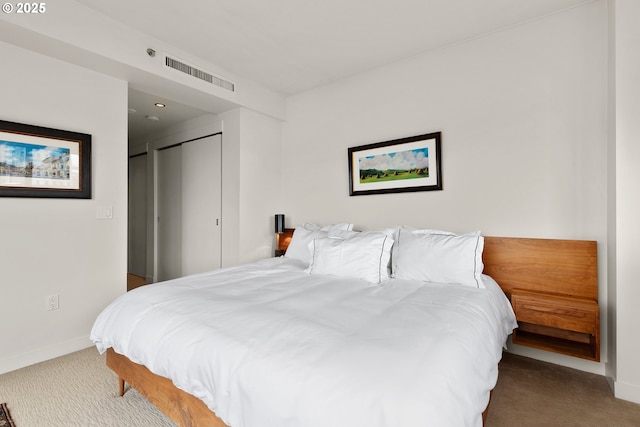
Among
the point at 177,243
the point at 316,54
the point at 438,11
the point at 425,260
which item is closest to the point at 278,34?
the point at 316,54

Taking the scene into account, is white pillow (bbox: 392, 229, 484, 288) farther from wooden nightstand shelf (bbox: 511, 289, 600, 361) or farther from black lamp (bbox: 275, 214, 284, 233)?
black lamp (bbox: 275, 214, 284, 233)

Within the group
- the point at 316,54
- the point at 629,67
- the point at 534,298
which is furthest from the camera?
the point at 316,54

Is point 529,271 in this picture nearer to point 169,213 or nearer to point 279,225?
point 279,225

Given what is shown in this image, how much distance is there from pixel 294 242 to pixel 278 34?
190cm

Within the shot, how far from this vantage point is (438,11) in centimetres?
238

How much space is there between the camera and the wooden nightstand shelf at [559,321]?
2.02 m

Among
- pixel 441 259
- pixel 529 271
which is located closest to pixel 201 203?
pixel 441 259

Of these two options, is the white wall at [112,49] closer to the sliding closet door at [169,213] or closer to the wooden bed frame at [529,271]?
the sliding closet door at [169,213]

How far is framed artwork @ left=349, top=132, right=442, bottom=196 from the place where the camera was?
291 centimetres

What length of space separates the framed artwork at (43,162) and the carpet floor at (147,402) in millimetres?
1362

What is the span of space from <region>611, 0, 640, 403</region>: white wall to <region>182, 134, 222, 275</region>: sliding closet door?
3.71 meters

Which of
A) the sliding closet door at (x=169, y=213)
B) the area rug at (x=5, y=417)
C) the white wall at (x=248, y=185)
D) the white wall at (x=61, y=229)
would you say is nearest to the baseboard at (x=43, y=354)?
the white wall at (x=61, y=229)

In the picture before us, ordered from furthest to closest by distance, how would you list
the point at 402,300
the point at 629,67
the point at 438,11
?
the point at 438,11
the point at 629,67
the point at 402,300

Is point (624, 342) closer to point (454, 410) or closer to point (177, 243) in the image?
point (454, 410)
